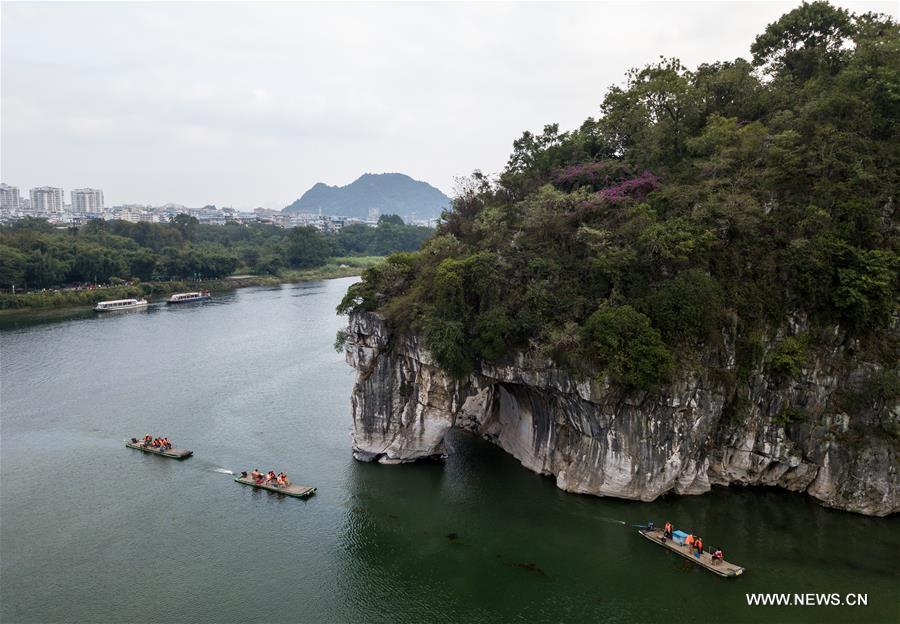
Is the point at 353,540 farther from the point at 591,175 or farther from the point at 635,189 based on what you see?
the point at 591,175

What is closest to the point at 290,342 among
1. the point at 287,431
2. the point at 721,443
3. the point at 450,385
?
the point at 287,431

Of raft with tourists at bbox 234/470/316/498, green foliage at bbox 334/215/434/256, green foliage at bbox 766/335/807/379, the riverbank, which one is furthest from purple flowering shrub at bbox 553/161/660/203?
green foliage at bbox 334/215/434/256

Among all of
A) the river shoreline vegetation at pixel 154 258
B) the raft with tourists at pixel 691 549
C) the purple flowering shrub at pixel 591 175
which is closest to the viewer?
the raft with tourists at pixel 691 549

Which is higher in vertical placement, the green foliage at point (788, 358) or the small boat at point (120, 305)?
the green foliage at point (788, 358)

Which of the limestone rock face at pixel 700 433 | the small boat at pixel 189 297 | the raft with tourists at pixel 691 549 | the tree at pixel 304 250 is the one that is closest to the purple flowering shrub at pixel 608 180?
the limestone rock face at pixel 700 433

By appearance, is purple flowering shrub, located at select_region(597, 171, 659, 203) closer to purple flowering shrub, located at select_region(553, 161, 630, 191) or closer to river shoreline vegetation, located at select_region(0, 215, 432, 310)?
purple flowering shrub, located at select_region(553, 161, 630, 191)

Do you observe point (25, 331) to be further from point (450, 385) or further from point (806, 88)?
point (806, 88)

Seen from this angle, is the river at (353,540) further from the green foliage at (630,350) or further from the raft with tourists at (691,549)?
the green foliage at (630,350)

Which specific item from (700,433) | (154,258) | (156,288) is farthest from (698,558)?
(154,258)
